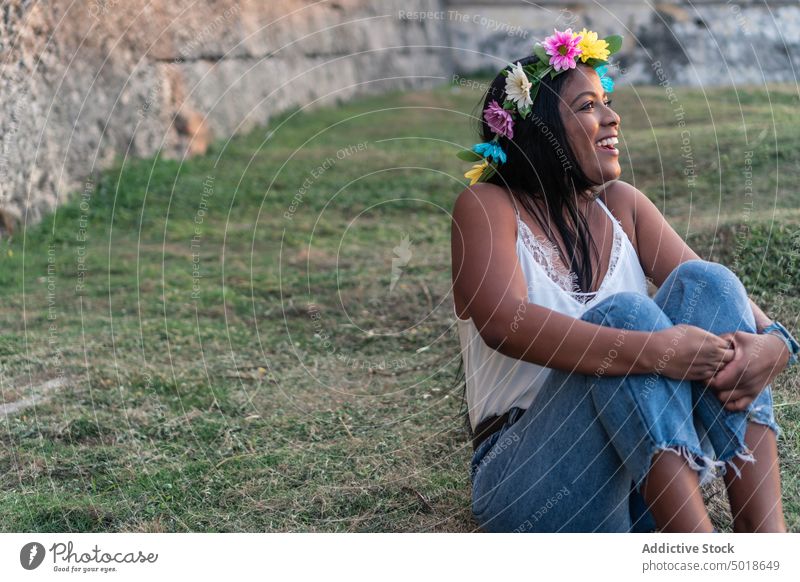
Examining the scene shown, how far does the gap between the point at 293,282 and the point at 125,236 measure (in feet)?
3.79

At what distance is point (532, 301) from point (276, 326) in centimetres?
196

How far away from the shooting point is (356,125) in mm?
7766

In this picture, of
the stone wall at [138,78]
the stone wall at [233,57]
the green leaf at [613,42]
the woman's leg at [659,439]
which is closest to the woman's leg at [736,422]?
the woman's leg at [659,439]

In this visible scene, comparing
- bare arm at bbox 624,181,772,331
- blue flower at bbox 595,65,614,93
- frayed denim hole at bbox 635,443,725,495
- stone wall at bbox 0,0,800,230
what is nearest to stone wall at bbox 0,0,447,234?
stone wall at bbox 0,0,800,230

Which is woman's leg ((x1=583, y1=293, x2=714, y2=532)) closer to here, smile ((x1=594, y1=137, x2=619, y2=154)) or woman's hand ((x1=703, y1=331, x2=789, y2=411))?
woman's hand ((x1=703, y1=331, x2=789, y2=411))

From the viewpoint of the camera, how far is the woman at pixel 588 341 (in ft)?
6.62

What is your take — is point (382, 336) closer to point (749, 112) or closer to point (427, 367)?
point (427, 367)

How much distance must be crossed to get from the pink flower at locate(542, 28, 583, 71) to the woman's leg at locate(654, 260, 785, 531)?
24.0 inches

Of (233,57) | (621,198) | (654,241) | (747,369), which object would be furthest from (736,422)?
(233,57)

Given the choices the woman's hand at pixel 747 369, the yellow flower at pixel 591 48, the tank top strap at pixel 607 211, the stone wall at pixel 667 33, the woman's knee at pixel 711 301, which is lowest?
the woman's hand at pixel 747 369

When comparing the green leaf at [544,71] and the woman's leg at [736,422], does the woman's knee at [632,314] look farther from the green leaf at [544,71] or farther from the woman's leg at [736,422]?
the green leaf at [544,71]

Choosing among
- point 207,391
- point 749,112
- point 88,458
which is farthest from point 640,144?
point 88,458

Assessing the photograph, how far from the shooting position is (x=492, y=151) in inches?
97.6

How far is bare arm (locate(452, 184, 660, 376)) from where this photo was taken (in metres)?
2.03
